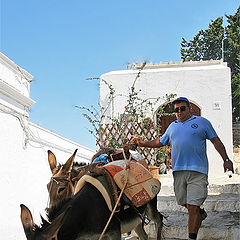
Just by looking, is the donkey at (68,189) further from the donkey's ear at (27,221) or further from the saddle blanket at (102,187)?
the donkey's ear at (27,221)

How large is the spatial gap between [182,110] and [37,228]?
77.1 inches

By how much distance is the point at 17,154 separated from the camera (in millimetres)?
6172

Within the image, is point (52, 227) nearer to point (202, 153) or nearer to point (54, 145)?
point (202, 153)

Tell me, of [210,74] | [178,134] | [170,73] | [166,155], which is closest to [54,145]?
[166,155]

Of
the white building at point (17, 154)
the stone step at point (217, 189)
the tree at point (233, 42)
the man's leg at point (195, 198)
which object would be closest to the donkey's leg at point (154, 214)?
the man's leg at point (195, 198)

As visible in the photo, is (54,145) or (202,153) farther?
(54,145)

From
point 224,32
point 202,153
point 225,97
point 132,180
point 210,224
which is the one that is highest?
point 224,32

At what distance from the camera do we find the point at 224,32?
23.3 meters

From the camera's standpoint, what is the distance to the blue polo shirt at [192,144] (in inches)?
127

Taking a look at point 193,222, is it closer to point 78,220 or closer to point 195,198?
point 195,198

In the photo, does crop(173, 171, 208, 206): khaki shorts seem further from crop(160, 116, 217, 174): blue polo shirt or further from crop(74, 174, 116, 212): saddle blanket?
crop(74, 174, 116, 212): saddle blanket

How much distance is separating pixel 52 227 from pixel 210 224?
256 centimetres

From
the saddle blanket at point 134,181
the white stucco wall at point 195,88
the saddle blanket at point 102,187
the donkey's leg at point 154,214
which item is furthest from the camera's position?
the white stucco wall at point 195,88

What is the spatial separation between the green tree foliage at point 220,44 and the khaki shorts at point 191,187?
1517 cm
